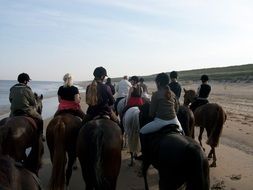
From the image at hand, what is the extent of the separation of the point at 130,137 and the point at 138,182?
162 centimetres

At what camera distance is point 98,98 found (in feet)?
26.8

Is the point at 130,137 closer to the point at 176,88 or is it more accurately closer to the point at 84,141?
the point at 176,88

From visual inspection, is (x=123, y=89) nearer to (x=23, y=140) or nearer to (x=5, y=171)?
(x=23, y=140)

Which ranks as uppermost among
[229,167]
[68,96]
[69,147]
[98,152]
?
[68,96]

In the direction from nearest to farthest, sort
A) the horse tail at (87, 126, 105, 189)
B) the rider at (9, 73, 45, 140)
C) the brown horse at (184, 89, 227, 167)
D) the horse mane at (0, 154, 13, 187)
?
the horse mane at (0, 154, 13, 187)
the horse tail at (87, 126, 105, 189)
the rider at (9, 73, 45, 140)
the brown horse at (184, 89, 227, 167)

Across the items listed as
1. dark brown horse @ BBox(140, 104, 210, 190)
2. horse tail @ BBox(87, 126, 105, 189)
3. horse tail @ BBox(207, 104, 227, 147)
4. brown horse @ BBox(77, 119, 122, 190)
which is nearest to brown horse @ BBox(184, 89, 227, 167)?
horse tail @ BBox(207, 104, 227, 147)

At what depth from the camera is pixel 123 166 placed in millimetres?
10938

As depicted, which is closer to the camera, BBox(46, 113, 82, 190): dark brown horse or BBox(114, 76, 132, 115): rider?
BBox(46, 113, 82, 190): dark brown horse

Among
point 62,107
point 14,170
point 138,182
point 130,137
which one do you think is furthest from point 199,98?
point 14,170

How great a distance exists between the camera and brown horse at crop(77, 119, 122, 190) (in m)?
6.69

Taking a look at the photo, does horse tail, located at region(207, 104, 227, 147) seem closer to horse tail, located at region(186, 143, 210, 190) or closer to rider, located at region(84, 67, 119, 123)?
rider, located at region(84, 67, 119, 123)

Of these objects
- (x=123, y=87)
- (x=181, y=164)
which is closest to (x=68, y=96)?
(x=181, y=164)

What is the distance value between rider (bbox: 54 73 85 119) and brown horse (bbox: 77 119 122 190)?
2.17 metres

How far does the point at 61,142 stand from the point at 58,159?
1.23 feet
